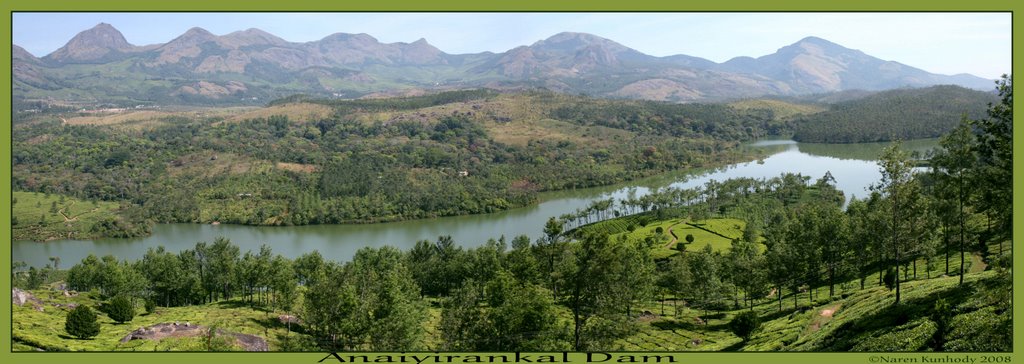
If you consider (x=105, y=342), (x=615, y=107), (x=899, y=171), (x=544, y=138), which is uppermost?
(x=615, y=107)

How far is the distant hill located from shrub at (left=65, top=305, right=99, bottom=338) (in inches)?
5054

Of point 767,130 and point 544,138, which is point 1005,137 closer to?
point 544,138

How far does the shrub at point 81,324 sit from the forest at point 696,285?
5.98 feet

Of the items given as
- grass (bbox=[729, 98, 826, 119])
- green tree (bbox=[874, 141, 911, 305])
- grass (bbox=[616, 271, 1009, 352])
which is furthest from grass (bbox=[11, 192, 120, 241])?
grass (bbox=[729, 98, 826, 119])

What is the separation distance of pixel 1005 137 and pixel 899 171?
2572 millimetres

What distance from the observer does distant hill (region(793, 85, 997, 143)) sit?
385 feet

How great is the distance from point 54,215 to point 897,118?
473 ft

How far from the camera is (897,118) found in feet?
403

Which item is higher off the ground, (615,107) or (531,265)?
(615,107)

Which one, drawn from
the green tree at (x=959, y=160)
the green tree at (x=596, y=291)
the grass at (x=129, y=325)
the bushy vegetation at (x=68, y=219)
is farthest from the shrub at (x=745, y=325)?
the bushy vegetation at (x=68, y=219)

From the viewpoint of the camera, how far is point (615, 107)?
477ft

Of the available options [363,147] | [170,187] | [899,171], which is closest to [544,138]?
[363,147]

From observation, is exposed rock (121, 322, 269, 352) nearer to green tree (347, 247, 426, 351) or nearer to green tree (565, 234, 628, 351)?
green tree (347, 247, 426, 351)

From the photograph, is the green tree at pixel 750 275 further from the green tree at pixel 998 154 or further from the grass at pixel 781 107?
the grass at pixel 781 107
